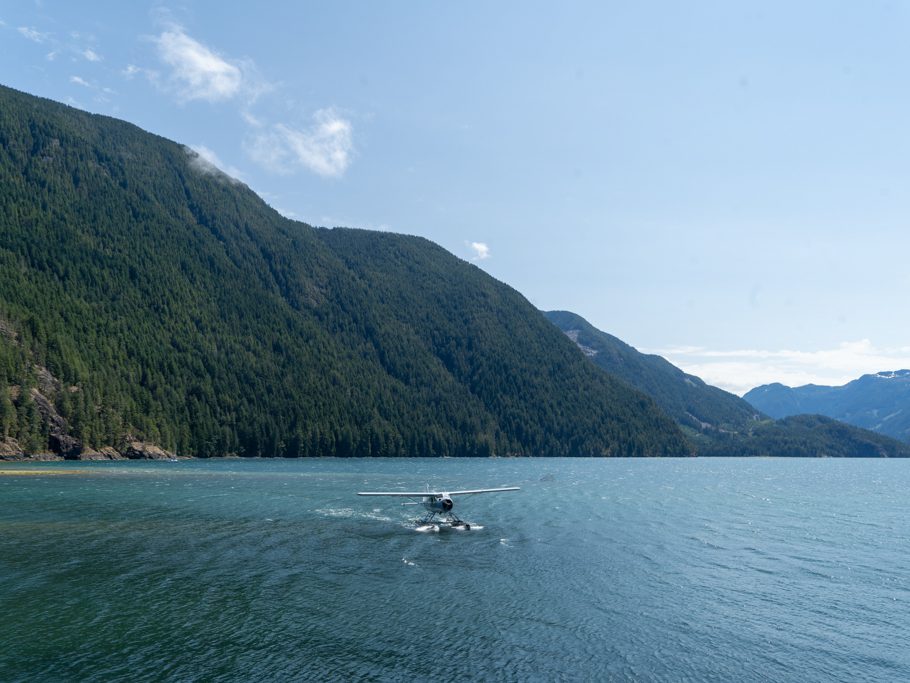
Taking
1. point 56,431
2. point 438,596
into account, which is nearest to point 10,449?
point 56,431

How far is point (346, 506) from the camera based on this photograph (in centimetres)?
9706

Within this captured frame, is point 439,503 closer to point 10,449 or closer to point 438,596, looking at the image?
point 438,596

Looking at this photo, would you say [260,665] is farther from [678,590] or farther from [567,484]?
[567,484]

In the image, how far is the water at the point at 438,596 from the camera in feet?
112

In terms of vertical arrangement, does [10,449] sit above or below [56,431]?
below

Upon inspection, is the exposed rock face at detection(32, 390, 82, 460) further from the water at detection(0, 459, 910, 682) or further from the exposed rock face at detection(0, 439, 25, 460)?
the water at detection(0, 459, 910, 682)

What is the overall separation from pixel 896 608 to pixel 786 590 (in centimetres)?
744

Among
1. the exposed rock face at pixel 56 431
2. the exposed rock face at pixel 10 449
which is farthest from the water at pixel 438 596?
the exposed rock face at pixel 56 431

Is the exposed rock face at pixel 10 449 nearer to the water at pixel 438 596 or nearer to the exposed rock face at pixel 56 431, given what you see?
the exposed rock face at pixel 56 431

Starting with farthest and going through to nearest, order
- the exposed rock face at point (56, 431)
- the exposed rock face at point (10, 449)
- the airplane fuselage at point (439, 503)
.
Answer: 1. the exposed rock face at point (56, 431)
2. the exposed rock face at point (10, 449)
3. the airplane fuselage at point (439, 503)

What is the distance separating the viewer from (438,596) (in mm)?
46938

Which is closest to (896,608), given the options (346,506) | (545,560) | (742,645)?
(742,645)

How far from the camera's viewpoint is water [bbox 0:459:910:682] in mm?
34250

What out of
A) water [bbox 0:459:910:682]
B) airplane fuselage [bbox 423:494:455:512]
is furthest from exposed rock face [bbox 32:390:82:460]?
airplane fuselage [bbox 423:494:455:512]
